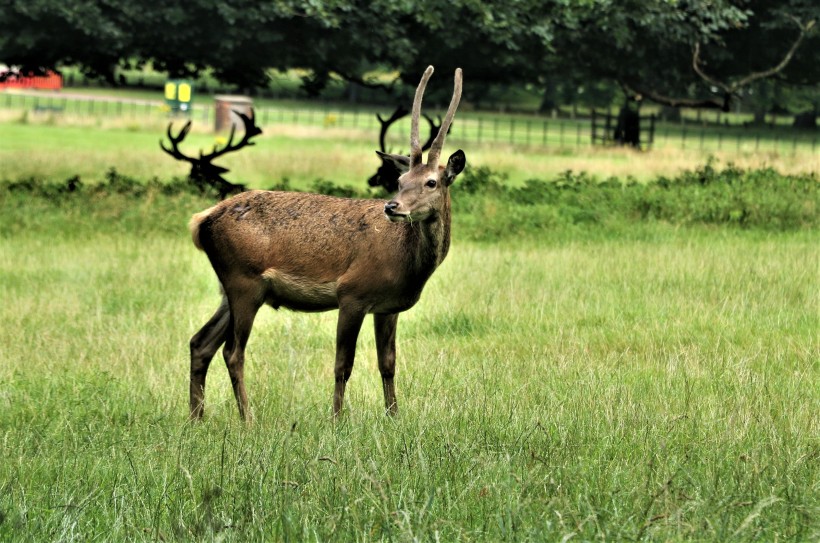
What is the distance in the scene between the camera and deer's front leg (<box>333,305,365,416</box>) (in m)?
8.01

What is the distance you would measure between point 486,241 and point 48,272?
20.9 feet

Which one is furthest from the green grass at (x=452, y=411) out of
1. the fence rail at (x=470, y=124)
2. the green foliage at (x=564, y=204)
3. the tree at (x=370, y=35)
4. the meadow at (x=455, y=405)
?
the fence rail at (x=470, y=124)

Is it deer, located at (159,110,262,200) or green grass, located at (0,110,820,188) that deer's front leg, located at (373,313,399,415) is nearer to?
deer, located at (159,110,262,200)

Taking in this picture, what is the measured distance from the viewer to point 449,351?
1054cm

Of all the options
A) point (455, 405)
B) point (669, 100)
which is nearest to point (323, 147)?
point (669, 100)

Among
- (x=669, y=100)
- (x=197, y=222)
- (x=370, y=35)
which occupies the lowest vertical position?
(x=197, y=222)

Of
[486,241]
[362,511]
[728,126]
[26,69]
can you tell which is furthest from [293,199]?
[728,126]

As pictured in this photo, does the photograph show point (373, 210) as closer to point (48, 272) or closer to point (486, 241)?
point (48, 272)

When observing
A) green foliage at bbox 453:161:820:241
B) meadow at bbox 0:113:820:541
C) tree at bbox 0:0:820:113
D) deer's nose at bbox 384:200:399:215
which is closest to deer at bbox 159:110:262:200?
tree at bbox 0:0:820:113

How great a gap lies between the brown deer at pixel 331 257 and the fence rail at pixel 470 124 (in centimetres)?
4255

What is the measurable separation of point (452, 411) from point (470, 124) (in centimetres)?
6510

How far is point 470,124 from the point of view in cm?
7181

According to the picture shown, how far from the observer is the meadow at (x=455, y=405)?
551cm

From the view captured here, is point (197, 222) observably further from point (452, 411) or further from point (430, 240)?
point (452, 411)
